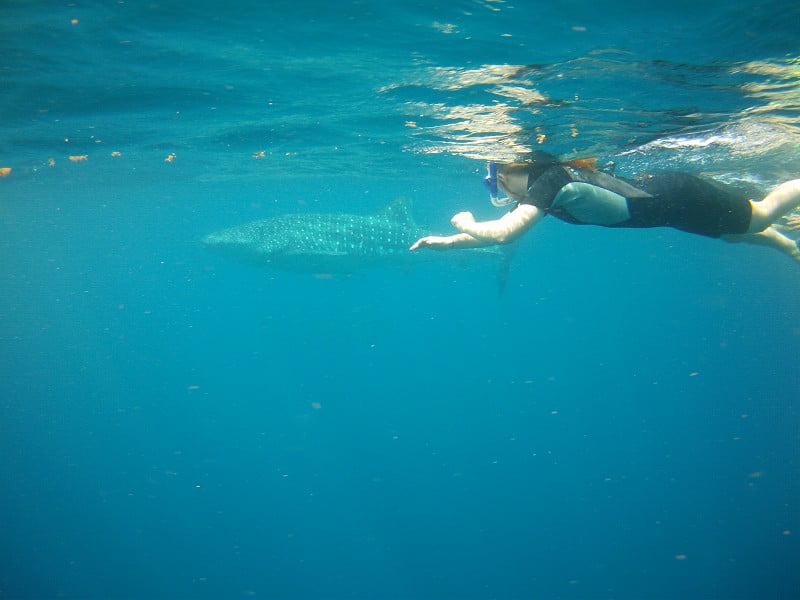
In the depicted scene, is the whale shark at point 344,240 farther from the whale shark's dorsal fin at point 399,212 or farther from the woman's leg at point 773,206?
the woman's leg at point 773,206

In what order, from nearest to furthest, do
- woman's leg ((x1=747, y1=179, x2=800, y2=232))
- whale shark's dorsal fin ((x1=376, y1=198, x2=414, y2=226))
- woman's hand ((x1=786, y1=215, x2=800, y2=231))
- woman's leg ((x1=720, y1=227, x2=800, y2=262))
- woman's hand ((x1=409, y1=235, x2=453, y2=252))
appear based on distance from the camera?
woman's hand ((x1=409, y1=235, x2=453, y2=252))
woman's leg ((x1=747, y1=179, x2=800, y2=232))
woman's leg ((x1=720, y1=227, x2=800, y2=262))
woman's hand ((x1=786, y1=215, x2=800, y2=231))
whale shark's dorsal fin ((x1=376, y1=198, x2=414, y2=226))

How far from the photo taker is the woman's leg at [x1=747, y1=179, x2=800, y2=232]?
5219 millimetres

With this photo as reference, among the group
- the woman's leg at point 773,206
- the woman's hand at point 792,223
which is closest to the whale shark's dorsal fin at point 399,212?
the woman's hand at point 792,223

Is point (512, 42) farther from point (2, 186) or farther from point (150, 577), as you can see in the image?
point (2, 186)

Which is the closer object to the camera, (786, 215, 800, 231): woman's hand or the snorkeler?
the snorkeler

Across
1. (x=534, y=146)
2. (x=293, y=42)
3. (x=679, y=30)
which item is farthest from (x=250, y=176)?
(x=679, y=30)

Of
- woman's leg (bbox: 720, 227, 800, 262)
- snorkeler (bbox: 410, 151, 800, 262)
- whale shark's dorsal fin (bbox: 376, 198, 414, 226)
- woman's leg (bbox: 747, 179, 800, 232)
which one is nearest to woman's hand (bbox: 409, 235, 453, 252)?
snorkeler (bbox: 410, 151, 800, 262)

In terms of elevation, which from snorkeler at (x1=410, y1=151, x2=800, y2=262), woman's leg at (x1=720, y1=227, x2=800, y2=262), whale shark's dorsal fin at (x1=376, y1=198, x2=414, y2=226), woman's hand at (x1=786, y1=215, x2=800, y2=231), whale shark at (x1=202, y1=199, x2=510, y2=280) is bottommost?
whale shark at (x1=202, y1=199, x2=510, y2=280)

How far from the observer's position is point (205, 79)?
966cm

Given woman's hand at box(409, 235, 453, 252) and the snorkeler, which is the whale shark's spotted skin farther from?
woman's hand at box(409, 235, 453, 252)

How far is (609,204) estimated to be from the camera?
4.67 meters

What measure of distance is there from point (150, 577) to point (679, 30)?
22923 mm

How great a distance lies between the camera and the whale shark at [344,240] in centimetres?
1516

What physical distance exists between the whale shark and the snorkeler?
9.44m
